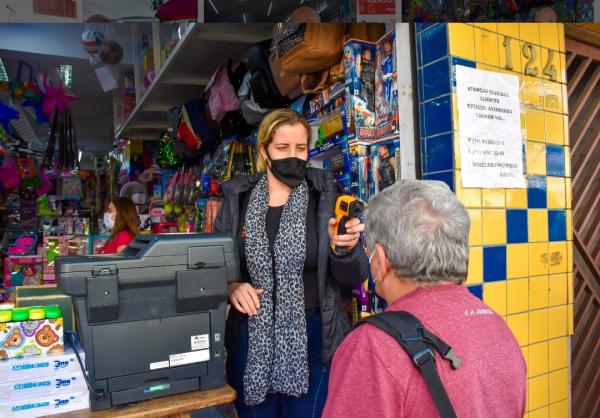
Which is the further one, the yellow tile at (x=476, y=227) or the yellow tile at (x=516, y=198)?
the yellow tile at (x=516, y=198)

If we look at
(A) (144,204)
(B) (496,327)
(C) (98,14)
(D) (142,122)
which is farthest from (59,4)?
(A) (144,204)

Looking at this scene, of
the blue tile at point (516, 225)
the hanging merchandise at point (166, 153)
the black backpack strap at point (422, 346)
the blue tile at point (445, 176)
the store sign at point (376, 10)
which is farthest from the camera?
the hanging merchandise at point (166, 153)

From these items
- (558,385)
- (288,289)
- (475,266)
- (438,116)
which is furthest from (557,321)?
(288,289)

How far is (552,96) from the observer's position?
2453mm

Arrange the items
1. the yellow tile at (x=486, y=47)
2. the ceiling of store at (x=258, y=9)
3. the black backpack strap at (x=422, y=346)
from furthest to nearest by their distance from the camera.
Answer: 1. the yellow tile at (x=486, y=47)
2. the ceiling of store at (x=258, y=9)
3. the black backpack strap at (x=422, y=346)

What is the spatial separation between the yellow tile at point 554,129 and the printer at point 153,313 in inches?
73.0

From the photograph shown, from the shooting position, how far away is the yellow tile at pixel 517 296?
224 centimetres

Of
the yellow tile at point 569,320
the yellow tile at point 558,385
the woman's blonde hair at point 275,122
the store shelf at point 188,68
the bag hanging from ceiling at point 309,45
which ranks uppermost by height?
the store shelf at point 188,68

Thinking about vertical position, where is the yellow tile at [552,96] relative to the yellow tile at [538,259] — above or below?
above

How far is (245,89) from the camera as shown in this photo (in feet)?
10.3

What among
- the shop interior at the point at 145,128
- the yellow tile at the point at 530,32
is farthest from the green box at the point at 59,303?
the yellow tile at the point at 530,32

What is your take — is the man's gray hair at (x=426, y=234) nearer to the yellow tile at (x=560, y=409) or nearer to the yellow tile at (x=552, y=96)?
the yellow tile at (x=552, y=96)

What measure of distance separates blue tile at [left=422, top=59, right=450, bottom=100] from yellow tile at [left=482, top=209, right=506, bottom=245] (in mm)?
586

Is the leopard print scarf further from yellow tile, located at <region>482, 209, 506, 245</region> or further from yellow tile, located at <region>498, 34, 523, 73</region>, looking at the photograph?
yellow tile, located at <region>498, 34, 523, 73</region>
